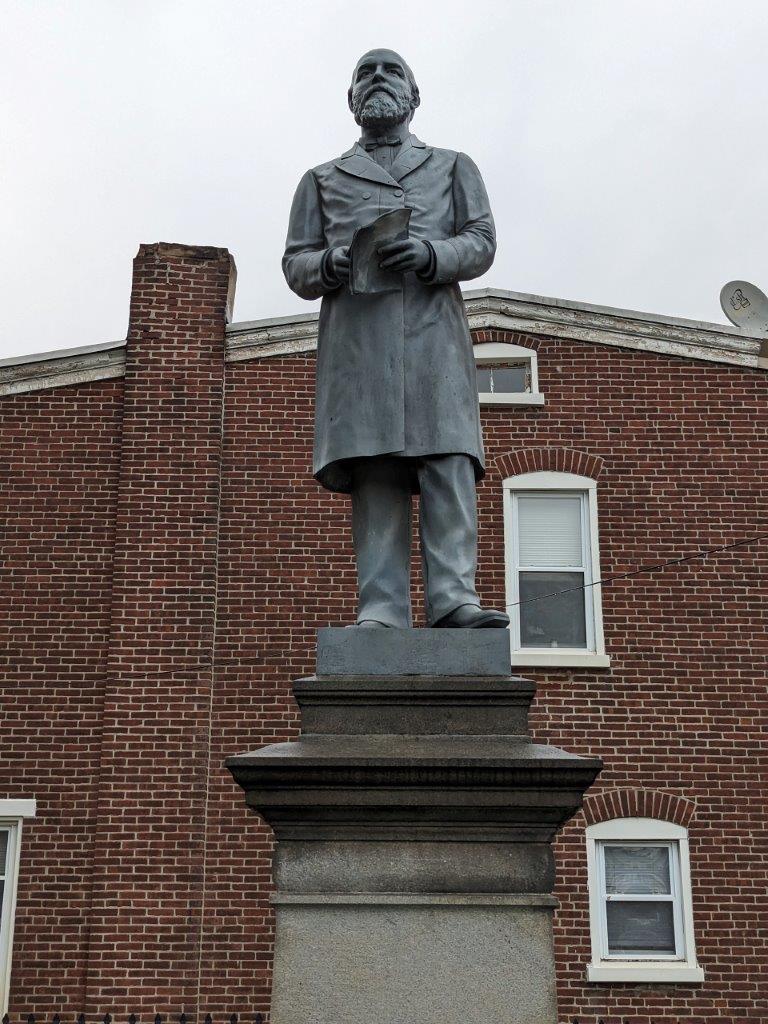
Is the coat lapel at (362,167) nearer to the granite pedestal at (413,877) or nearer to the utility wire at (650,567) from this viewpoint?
the granite pedestal at (413,877)

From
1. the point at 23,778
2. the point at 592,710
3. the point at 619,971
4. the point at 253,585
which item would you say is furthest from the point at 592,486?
the point at 23,778

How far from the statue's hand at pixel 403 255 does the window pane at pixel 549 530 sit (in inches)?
321

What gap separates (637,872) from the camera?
12109 millimetres

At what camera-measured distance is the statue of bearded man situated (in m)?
5.12

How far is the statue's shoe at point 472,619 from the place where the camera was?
16.0 feet

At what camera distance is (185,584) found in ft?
41.8

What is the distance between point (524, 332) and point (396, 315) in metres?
8.66

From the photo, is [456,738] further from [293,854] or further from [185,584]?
[185,584]

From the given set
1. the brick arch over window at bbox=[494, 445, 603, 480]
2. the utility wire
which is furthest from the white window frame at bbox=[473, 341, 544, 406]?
the utility wire

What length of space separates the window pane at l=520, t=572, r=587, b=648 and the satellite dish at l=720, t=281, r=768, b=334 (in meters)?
3.41

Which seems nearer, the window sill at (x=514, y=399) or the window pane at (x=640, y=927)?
the window pane at (x=640, y=927)

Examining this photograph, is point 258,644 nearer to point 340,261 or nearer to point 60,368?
point 60,368

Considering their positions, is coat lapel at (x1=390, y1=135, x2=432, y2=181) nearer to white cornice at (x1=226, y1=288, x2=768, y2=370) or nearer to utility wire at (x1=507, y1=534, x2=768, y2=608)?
utility wire at (x1=507, y1=534, x2=768, y2=608)

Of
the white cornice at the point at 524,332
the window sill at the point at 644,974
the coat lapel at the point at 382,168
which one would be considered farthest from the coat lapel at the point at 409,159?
the window sill at the point at 644,974
